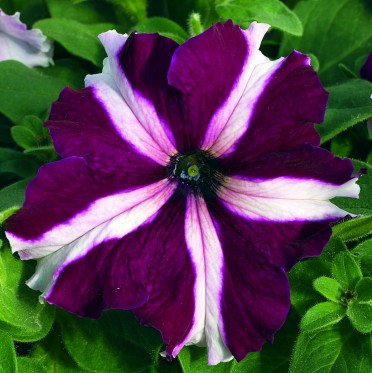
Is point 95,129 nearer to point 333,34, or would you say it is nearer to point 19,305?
point 19,305

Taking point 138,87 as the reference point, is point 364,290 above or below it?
below

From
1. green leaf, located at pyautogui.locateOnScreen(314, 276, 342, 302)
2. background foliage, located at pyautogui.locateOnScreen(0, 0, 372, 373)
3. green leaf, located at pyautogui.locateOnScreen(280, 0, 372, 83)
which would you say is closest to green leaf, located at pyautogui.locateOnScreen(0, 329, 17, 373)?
background foliage, located at pyautogui.locateOnScreen(0, 0, 372, 373)

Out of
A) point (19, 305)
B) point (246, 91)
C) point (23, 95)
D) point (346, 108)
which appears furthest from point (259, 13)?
point (19, 305)

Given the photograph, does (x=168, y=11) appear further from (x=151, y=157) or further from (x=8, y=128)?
(x=151, y=157)

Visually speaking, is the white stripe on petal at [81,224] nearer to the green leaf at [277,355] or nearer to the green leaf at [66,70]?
→ the green leaf at [277,355]

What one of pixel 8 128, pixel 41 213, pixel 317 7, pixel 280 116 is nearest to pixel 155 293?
pixel 41 213

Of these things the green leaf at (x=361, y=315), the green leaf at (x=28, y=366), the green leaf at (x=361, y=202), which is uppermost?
the green leaf at (x=361, y=202)

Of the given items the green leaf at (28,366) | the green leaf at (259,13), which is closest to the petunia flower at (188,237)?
the green leaf at (28,366)
